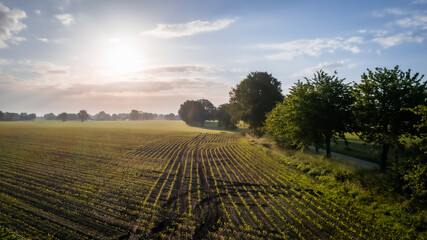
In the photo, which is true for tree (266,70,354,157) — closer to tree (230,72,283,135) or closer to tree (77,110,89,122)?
tree (230,72,283,135)

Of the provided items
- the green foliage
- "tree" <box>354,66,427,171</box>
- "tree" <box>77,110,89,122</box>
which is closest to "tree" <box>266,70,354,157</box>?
"tree" <box>354,66,427,171</box>

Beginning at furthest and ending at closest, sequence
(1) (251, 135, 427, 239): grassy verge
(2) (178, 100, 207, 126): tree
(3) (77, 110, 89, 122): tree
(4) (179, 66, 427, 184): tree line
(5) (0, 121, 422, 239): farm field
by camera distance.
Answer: (3) (77, 110, 89, 122): tree → (2) (178, 100, 207, 126): tree → (4) (179, 66, 427, 184): tree line → (5) (0, 121, 422, 239): farm field → (1) (251, 135, 427, 239): grassy verge

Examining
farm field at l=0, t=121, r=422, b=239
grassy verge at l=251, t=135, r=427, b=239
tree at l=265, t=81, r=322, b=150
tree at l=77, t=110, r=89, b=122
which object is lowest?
farm field at l=0, t=121, r=422, b=239

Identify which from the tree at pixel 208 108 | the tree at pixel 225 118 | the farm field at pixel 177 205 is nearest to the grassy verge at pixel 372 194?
the farm field at pixel 177 205

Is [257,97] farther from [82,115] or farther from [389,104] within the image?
[82,115]

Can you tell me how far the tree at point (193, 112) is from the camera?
111250mm

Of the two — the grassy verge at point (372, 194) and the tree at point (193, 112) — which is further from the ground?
the tree at point (193, 112)

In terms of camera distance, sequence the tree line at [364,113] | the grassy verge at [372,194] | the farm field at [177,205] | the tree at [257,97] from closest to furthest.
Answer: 1. the grassy verge at [372,194]
2. the farm field at [177,205]
3. the tree line at [364,113]
4. the tree at [257,97]

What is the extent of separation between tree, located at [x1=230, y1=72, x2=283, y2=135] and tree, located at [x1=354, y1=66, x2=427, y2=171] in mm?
28641

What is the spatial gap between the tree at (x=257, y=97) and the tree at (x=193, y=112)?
199ft

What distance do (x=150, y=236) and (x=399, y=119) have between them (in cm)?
1956

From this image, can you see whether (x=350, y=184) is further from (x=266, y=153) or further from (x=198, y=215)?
(x=266, y=153)

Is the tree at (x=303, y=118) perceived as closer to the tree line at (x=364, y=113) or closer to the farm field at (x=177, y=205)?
the tree line at (x=364, y=113)

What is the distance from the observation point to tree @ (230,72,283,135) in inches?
1870
